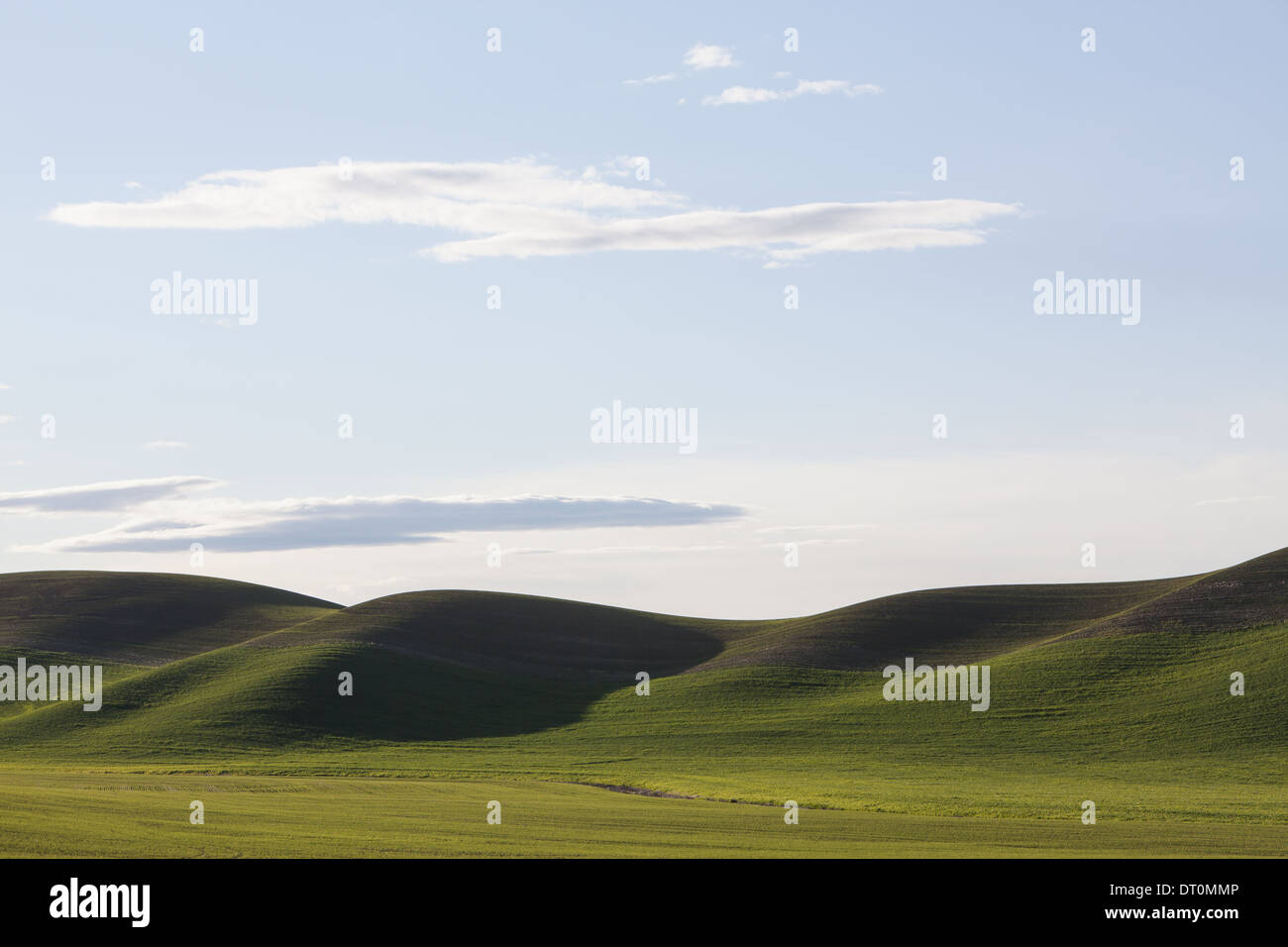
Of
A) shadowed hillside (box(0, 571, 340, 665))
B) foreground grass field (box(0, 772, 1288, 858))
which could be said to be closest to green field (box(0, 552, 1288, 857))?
foreground grass field (box(0, 772, 1288, 858))

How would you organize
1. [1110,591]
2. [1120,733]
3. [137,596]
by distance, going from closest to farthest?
[1120,733], [1110,591], [137,596]

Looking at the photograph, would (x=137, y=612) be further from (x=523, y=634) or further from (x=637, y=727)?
(x=637, y=727)

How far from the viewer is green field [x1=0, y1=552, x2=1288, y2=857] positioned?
36969mm

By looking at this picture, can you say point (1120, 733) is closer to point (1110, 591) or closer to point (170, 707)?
point (1110, 591)

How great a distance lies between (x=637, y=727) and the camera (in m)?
86.5

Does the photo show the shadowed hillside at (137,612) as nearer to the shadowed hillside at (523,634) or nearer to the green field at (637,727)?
the green field at (637,727)

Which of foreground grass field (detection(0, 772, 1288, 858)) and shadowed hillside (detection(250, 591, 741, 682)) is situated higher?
shadowed hillside (detection(250, 591, 741, 682))

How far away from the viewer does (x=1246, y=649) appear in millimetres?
87938

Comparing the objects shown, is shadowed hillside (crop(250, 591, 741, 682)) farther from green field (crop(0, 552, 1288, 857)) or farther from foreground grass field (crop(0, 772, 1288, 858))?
foreground grass field (crop(0, 772, 1288, 858))

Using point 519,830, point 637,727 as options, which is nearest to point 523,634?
point 637,727
